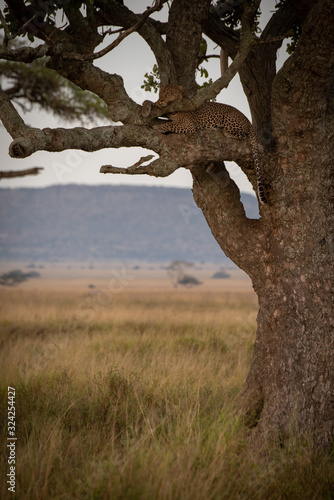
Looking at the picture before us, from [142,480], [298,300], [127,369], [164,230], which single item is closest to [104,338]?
[127,369]

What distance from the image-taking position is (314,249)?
13.9 ft

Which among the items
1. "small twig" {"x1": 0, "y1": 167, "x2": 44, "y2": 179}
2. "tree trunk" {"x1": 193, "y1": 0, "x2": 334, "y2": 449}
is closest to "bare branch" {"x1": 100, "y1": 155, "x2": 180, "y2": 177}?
"small twig" {"x1": 0, "y1": 167, "x2": 44, "y2": 179}

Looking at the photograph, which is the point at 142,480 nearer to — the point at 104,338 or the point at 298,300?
the point at 298,300

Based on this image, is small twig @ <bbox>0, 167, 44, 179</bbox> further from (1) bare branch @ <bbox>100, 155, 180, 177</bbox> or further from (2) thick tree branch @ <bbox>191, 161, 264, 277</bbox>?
(2) thick tree branch @ <bbox>191, 161, 264, 277</bbox>

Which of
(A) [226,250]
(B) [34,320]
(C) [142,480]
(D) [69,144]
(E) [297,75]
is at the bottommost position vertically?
(B) [34,320]

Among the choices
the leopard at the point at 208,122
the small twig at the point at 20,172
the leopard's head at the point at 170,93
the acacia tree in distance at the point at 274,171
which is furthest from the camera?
the leopard's head at the point at 170,93

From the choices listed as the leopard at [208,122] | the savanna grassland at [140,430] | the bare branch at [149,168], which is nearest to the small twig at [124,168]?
the bare branch at [149,168]

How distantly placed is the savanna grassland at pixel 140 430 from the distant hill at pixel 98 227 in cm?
8923

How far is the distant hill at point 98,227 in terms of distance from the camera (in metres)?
107

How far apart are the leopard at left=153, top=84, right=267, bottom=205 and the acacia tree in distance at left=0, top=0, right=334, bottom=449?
0.26ft

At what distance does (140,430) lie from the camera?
4.50m

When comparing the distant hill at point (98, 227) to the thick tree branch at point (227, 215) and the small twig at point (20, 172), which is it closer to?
the thick tree branch at point (227, 215)

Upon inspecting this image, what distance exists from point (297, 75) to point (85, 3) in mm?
1976

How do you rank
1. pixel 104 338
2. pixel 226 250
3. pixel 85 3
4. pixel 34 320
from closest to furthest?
pixel 85 3, pixel 226 250, pixel 104 338, pixel 34 320
